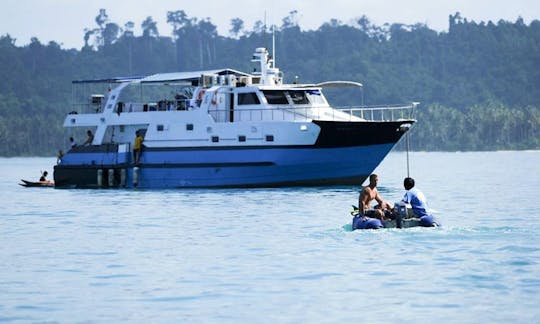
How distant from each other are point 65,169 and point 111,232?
79.8 feet

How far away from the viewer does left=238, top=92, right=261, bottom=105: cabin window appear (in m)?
53.8

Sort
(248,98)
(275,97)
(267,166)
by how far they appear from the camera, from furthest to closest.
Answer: (248,98)
(275,97)
(267,166)

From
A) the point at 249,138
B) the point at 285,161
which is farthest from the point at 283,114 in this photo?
the point at 285,161

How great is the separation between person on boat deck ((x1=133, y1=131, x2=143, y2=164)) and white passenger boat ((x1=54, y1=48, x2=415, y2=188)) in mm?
242

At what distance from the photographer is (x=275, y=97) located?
53719 mm

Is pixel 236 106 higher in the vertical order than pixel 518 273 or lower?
higher

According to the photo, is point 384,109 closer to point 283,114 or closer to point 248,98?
point 248,98

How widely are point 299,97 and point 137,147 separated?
7582mm

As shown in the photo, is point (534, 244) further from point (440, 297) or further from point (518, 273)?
point (440, 297)

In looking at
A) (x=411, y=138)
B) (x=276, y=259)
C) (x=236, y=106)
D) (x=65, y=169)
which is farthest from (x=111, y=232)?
(x=411, y=138)

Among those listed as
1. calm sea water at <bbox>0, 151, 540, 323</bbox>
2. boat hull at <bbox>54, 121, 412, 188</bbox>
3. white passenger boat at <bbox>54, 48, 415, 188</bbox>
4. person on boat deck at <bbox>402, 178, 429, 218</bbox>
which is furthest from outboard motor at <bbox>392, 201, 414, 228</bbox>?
boat hull at <bbox>54, 121, 412, 188</bbox>

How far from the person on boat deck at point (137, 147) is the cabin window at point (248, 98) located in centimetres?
504

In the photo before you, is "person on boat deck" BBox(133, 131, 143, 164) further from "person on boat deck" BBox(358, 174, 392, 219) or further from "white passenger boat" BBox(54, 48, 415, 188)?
"person on boat deck" BBox(358, 174, 392, 219)

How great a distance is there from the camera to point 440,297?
2283 cm
